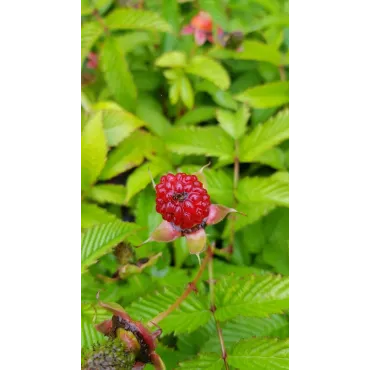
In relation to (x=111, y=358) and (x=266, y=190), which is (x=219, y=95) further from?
(x=111, y=358)

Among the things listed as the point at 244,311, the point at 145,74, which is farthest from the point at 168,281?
the point at 145,74

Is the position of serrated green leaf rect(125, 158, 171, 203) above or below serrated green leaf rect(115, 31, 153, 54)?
below

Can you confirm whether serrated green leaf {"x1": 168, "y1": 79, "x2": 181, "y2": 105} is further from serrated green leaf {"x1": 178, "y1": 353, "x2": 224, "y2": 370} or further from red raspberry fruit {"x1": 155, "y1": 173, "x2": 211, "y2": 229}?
serrated green leaf {"x1": 178, "y1": 353, "x2": 224, "y2": 370}

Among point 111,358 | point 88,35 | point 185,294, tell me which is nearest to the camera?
point 111,358

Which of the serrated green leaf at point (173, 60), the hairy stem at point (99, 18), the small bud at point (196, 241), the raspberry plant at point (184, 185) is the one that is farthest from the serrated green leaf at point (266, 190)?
the hairy stem at point (99, 18)

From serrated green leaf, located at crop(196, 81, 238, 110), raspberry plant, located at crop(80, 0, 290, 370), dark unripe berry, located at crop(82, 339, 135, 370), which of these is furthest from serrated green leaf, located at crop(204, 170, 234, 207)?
dark unripe berry, located at crop(82, 339, 135, 370)

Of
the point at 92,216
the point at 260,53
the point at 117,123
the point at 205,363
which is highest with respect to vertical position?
the point at 260,53

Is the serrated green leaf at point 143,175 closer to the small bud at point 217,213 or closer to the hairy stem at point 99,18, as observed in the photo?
the small bud at point 217,213
